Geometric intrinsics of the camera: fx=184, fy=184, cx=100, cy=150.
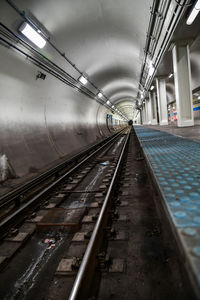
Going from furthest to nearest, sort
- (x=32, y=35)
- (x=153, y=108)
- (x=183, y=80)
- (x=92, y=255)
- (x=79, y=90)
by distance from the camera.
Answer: (x=153, y=108) → (x=79, y=90) → (x=183, y=80) → (x=32, y=35) → (x=92, y=255)

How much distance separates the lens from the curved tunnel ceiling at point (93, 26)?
525 centimetres

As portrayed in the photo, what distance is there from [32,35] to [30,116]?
247 cm

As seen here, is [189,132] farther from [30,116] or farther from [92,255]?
[92,255]

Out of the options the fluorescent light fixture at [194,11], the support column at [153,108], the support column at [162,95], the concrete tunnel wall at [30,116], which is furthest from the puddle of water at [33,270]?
the support column at [153,108]

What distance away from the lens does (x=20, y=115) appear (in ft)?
19.3

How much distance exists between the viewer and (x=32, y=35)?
498 cm

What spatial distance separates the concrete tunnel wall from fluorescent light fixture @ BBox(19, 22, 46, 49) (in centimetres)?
59

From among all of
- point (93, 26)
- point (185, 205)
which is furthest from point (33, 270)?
point (93, 26)

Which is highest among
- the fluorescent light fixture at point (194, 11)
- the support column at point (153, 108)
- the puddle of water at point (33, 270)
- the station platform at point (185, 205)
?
the fluorescent light fixture at point (194, 11)

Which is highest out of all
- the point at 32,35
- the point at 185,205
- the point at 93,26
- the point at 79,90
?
the point at 93,26

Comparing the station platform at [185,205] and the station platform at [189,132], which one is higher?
the station platform at [189,132]

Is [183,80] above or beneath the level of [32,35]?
beneath

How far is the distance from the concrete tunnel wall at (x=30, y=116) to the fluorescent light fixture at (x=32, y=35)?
0.59 metres

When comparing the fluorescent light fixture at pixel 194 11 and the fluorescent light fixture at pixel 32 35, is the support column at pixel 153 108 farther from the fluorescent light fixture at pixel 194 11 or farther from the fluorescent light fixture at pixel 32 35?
the fluorescent light fixture at pixel 32 35
